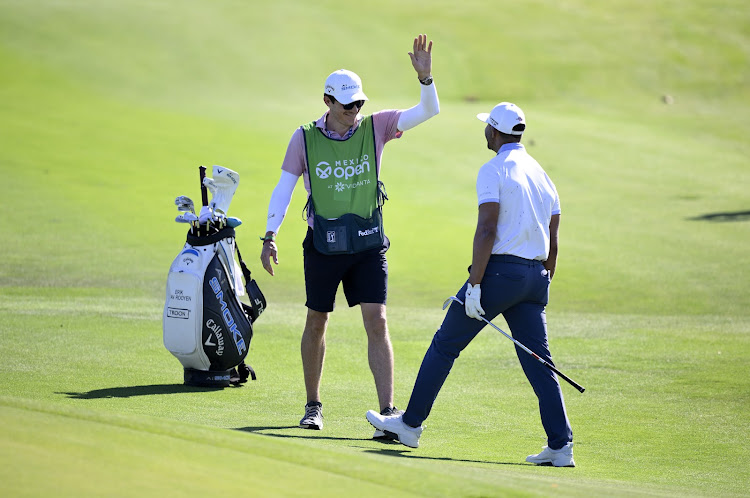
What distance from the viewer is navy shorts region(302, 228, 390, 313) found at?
6773 mm

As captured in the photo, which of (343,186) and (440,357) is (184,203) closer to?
(343,186)

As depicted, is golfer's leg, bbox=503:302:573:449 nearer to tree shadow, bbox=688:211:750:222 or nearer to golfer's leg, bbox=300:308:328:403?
golfer's leg, bbox=300:308:328:403

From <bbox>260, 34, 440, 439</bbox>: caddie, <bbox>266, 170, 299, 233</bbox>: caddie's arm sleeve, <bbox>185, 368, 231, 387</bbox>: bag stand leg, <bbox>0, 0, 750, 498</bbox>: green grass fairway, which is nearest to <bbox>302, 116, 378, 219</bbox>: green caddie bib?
<bbox>260, 34, 440, 439</bbox>: caddie

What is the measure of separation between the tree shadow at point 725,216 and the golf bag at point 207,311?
13984 mm

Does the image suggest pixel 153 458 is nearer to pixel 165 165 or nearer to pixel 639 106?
pixel 165 165

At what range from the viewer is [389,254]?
15.6 m

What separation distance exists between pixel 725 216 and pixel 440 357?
15.4 meters

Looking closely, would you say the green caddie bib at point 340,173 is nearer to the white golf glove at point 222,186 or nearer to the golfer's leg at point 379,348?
the golfer's leg at point 379,348

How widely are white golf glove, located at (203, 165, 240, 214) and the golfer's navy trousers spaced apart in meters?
2.46

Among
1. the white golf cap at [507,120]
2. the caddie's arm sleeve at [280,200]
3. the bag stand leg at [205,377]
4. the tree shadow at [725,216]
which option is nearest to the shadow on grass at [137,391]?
the bag stand leg at [205,377]

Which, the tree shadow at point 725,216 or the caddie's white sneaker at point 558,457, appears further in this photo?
the tree shadow at point 725,216

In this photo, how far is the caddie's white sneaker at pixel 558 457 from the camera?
5930 millimetres

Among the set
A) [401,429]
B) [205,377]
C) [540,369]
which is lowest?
[401,429]

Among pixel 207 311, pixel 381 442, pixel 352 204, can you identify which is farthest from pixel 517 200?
pixel 207 311
